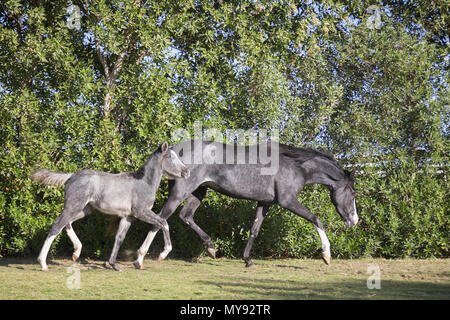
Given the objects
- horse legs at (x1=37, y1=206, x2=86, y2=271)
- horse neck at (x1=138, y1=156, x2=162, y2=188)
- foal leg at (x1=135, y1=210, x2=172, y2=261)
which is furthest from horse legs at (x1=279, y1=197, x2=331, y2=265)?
horse legs at (x1=37, y1=206, x2=86, y2=271)

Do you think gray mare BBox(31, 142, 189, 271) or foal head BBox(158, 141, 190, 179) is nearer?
gray mare BBox(31, 142, 189, 271)

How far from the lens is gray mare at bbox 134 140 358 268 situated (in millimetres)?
9555

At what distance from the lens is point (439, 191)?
459 inches

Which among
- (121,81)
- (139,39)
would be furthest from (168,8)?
(121,81)

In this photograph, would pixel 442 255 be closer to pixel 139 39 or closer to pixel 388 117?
pixel 388 117

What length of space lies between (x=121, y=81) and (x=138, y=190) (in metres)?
4.73

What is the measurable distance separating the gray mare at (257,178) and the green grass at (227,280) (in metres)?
0.87

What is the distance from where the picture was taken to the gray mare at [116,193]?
28.3 ft

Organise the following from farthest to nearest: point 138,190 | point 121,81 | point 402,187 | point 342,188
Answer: point 121,81
point 402,187
point 342,188
point 138,190
